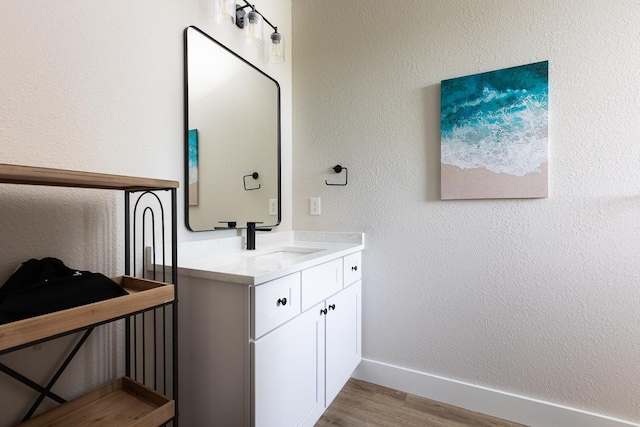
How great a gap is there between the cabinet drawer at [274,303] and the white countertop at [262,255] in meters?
0.04

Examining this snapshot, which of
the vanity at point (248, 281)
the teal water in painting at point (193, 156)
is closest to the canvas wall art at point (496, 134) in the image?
the vanity at point (248, 281)

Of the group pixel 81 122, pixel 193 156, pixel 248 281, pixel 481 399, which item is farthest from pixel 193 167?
pixel 481 399

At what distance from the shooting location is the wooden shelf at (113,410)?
2.90 ft

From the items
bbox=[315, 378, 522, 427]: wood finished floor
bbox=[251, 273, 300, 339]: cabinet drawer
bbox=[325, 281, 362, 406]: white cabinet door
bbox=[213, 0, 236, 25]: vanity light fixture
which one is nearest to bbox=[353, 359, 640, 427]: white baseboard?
bbox=[315, 378, 522, 427]: wood finished floor

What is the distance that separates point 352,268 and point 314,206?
21.0 inches

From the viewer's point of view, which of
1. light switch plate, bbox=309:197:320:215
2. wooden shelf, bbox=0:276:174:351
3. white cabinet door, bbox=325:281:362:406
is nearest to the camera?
wooden shelf, bbox=0:276:174:351

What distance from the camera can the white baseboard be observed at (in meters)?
1.47

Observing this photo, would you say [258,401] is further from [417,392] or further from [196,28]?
[196,28]

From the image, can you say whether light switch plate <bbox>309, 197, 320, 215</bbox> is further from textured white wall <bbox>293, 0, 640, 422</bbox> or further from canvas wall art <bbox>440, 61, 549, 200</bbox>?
canvas wall art <bbox>440, 61, 549, 200</bbox>

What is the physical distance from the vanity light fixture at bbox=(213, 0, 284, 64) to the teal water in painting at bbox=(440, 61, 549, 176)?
3.18ft

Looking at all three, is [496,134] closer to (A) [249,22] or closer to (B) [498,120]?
(B) [498,120]

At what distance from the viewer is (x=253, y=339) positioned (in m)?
1.04

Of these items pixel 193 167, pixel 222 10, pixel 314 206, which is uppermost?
pixel 222 10

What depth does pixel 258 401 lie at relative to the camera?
1.05 m
